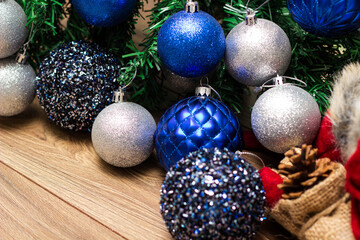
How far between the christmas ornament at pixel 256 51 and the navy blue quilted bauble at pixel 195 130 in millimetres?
76

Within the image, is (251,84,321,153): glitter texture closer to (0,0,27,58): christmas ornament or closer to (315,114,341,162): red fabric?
(315,114,341,162): red fabric

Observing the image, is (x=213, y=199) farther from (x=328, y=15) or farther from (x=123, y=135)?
(x=328, y=15)

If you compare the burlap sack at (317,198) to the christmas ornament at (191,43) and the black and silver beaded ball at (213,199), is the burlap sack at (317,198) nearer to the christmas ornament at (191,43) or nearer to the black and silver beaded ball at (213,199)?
the black and silver beaded ball at (213,199)

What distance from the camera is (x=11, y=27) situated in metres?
0.79

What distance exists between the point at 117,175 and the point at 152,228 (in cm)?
15

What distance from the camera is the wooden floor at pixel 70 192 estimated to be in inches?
25.6

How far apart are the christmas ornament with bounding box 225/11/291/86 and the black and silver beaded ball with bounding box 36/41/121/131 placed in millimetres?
241

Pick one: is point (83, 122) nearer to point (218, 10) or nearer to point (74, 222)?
point (74, 222)

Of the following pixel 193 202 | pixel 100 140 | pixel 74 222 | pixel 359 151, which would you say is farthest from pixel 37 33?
pixel 359 151

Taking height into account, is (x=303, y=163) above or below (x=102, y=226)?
above

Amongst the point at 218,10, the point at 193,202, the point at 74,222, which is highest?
the point at 218,10

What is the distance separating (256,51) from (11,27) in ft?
1.51

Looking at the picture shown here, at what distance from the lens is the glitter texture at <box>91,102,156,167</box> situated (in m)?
0.72

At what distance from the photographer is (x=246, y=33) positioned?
27.9 inches
